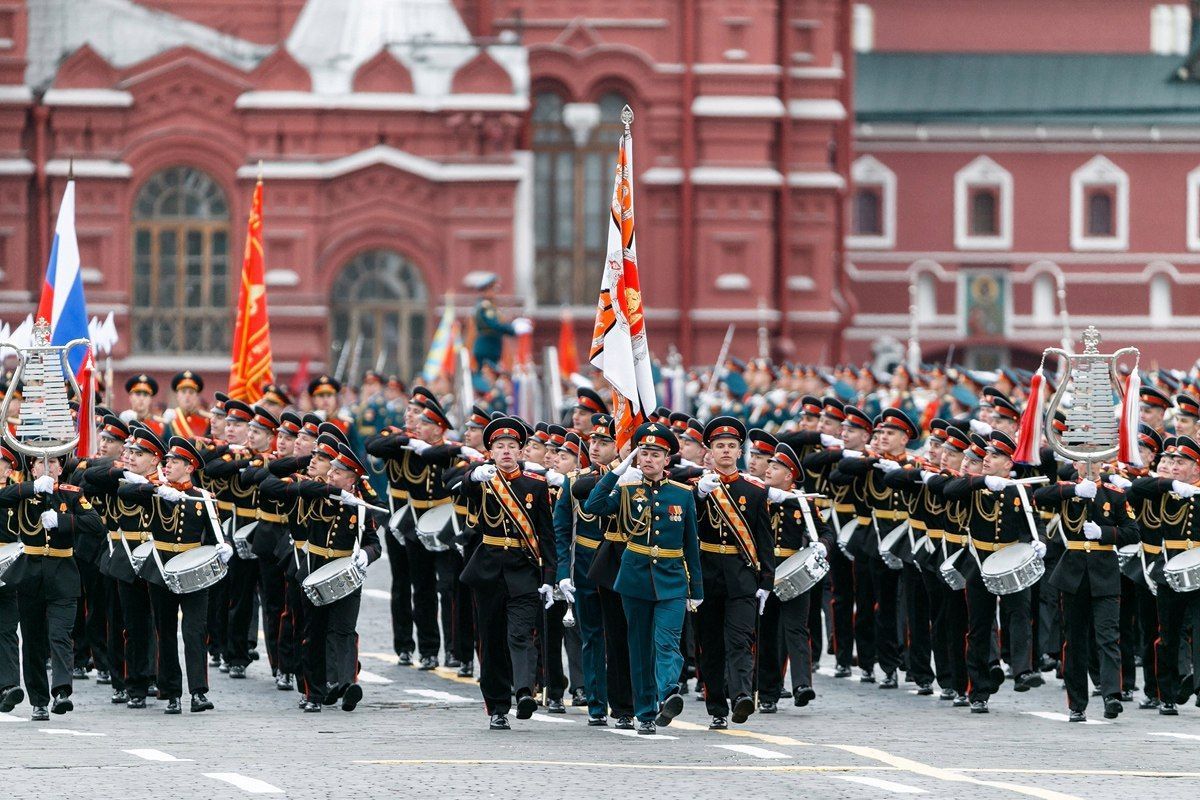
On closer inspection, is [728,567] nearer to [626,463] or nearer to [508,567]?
[626,463]

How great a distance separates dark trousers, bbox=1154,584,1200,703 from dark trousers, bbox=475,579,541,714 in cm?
381

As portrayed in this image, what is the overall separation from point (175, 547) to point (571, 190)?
26.2m

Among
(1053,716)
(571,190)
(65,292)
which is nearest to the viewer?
(1053,716)

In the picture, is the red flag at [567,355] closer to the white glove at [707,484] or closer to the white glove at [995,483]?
the white glove at [995,483]

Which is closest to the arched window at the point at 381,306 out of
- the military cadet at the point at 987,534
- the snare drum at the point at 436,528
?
the snare drum at the point at 436,528

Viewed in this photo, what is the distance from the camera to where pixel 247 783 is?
13023 mm

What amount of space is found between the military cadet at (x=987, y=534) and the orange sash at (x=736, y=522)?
161 cm

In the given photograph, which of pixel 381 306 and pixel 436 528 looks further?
pixel 381 306

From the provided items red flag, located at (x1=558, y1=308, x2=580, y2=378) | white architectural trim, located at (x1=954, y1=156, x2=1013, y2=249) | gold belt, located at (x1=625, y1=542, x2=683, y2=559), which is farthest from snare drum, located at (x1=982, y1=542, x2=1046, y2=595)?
white architectural trim, located at (x1=954, y1=156, x2=1013, y2=249)

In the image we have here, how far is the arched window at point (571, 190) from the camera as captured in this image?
4184cm

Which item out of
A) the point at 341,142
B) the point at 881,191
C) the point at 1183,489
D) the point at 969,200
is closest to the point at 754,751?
the point at 1183,489

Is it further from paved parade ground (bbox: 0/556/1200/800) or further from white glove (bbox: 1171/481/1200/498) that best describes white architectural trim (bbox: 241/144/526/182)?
white glove (bbox: 1171/481/1200/498)

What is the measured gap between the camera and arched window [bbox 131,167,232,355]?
40250mm

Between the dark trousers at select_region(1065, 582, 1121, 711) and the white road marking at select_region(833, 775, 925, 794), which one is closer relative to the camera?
the white road marking at select_region(833, 775, 925, 794)
